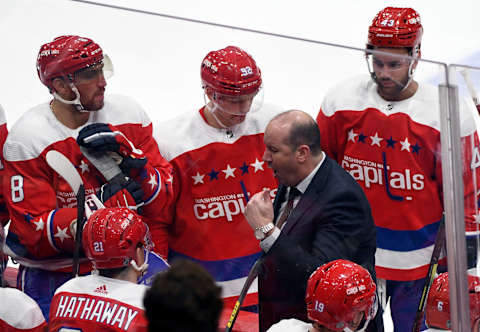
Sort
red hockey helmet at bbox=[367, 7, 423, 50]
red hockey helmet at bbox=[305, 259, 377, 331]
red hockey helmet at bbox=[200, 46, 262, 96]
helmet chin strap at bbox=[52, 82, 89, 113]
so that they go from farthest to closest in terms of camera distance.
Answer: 1. red hockey helmet at bbox=[367, 7, 423, 50]
2. helmet chin strap at bbox=[52, 82, 89, 113]
3. red hockey helmet at bbox=[200, 46, 262, 96]
4. red hockey helmet at bbox=[305, 259, 377, 331]

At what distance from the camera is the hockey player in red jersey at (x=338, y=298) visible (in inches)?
87.3

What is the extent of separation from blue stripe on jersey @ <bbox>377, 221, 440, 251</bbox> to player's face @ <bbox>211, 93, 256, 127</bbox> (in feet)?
1.60

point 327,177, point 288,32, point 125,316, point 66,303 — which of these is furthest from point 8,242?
point 288,32

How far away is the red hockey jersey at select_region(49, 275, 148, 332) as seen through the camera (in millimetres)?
2246

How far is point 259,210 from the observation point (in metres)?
2.36

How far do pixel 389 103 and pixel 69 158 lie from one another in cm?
86

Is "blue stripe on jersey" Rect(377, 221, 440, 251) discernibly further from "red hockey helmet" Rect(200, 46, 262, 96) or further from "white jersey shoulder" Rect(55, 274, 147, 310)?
"white jersey shoulder" Rect(55, 274, 147, 310)

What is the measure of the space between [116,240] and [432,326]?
89cm

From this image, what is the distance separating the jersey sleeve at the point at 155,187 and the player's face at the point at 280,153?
27cm

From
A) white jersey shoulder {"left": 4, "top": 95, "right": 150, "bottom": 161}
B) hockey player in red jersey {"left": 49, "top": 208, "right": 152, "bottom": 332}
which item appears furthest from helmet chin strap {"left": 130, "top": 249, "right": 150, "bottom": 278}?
white jersey shoulder {"left": 4, "top": 95, "right": 150, "bottom": 161}

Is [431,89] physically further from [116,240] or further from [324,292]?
[116,240]

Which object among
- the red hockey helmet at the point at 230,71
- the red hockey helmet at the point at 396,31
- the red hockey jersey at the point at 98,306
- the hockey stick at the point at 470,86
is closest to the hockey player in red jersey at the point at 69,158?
the red hockey jersey at the point at 98,306

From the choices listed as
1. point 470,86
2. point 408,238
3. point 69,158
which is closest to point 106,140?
point 69,158

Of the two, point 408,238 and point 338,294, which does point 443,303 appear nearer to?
point 408,238
